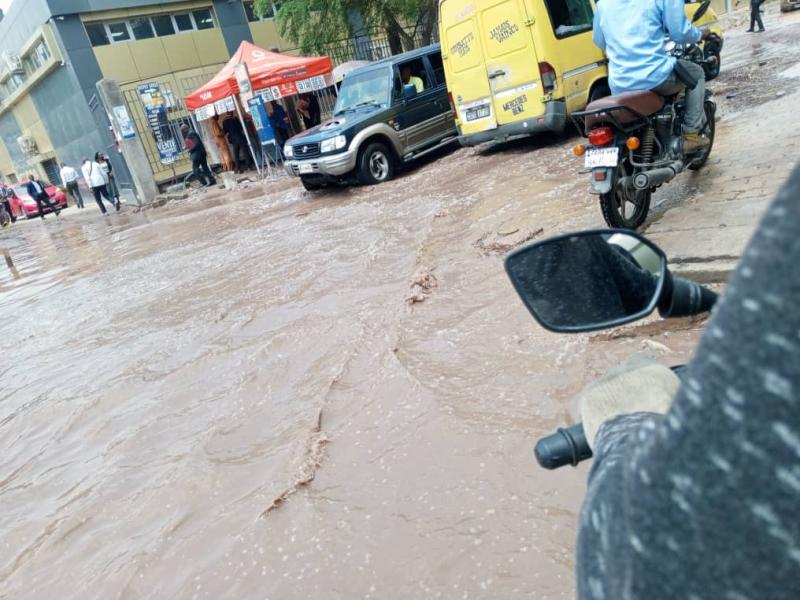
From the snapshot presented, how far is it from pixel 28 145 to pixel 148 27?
1446cm

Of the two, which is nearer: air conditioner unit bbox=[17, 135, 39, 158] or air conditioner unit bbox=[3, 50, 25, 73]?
air conditioner unit bbox=[3, 50, 25, 73]

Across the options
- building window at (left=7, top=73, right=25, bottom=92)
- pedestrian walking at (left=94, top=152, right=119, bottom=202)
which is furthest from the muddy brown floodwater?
building window at (left=7, top=73, right=25, bottom=92)

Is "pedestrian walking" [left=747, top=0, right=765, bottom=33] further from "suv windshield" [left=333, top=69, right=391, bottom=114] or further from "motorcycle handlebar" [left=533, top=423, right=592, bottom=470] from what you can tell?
"motorcycle handlebar" [left=533, top=423, right=592, bottom=470]

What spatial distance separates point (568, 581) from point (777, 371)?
181cm

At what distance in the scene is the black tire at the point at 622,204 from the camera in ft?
15.0

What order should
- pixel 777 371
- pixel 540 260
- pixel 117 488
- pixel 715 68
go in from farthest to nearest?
pixel 715 68 → pixel 117 488 → pixel 540 260 → pixel 777 371

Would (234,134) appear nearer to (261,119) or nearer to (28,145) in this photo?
(261,119)

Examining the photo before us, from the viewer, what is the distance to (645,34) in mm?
4480

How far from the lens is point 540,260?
3.71 ft

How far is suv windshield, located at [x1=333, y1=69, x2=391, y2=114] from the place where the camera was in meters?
10.8

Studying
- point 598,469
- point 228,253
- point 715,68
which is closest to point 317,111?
point 228,253

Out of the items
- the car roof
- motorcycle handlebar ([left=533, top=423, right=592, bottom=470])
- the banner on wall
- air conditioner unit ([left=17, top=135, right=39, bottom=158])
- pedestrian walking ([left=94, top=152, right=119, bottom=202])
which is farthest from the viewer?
air conditioner unit ([left=17, top=135, right=39, bottom=158])

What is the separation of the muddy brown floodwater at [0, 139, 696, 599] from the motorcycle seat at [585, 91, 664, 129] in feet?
3.55

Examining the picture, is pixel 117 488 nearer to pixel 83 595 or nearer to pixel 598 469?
pixel 83 595
